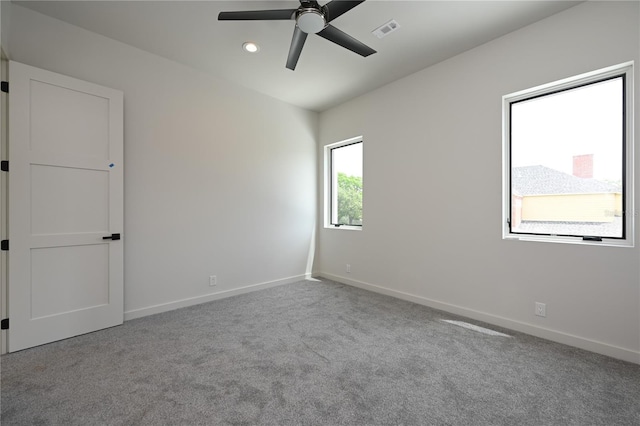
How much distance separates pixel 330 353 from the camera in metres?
2.28

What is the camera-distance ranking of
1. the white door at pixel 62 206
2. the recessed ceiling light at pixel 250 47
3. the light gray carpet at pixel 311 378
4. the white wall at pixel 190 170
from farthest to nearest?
the recessed ceiling light at pixel 250 47 < the white wall at pixel 190 170 < the white door at pixel 62 206 < the light gray carpet at pixel 311 378

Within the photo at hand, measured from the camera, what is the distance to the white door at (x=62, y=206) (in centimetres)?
230

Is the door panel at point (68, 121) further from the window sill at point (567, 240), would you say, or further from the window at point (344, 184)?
the window sill at point (567, 240)

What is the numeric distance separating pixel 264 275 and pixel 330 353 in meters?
2.13

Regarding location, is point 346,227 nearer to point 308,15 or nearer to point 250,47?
point 250,47

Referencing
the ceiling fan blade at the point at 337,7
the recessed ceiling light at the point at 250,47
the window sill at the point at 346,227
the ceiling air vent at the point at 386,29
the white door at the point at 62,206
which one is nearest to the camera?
the ceiling fan blade at the point at 337,7

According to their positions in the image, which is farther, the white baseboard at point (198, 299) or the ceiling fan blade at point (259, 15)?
the white baseboard at point (198, 299)

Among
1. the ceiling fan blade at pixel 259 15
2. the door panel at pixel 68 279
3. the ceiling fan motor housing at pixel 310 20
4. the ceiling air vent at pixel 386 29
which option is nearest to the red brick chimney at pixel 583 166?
the ceiling air vent at pixel 386 29

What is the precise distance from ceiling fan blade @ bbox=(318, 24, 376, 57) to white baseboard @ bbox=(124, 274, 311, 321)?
10.6 feet

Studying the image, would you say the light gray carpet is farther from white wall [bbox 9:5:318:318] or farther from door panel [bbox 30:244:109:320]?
white wall [bbox 9:5:318:318]

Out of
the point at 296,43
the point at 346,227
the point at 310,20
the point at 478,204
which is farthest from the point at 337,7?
the point at 346,227

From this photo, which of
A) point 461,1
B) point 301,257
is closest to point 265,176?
point 301,257

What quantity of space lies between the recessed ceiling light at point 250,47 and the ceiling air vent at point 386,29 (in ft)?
4.11

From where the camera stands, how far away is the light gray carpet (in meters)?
1.60
